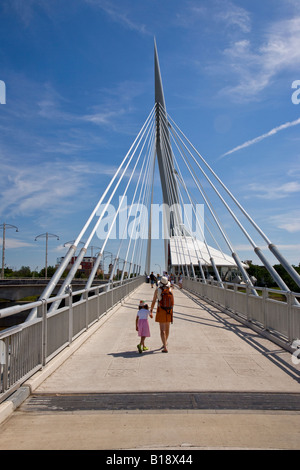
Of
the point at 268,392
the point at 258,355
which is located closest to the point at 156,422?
the point at 268,392

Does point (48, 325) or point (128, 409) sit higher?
point (48, 325)

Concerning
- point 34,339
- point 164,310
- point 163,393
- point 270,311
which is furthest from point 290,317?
point 34,339

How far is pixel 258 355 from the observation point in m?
7.97

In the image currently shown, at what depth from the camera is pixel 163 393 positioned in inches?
217

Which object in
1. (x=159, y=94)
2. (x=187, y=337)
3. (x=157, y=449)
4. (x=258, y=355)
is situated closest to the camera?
(x=157, y=449)

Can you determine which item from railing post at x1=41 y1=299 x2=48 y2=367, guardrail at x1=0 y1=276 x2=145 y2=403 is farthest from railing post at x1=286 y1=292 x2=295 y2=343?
railing post at x1=41 y1=299 x2=48 y2=367

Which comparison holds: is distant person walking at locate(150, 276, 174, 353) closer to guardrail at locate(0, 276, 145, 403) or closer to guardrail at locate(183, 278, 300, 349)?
guardrail at locate(0, 276, 145, 403)

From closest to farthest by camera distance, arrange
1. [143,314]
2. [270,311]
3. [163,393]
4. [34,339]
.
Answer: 1. [163,393]
2. [34,339]
3. [143,314]
4. [270,311]

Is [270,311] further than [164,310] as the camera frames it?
Yes

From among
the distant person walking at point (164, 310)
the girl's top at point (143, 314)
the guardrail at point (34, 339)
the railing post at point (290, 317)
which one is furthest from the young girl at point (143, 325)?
the railing post at point (290, 317)

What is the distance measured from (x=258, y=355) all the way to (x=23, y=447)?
5.17m

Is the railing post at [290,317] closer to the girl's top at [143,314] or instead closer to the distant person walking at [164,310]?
the distant person walking at [164,310]

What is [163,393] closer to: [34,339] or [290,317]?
[34,339]

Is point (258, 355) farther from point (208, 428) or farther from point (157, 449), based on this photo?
point (157, 449)
